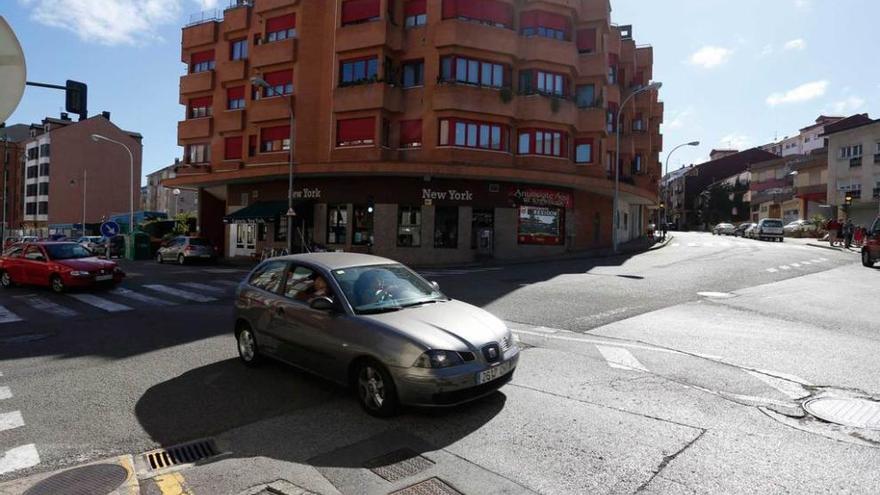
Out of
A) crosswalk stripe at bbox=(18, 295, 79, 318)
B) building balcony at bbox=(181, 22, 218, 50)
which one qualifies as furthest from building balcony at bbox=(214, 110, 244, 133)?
crosswalk stripe at bbox=(18, 295, 79, 318)

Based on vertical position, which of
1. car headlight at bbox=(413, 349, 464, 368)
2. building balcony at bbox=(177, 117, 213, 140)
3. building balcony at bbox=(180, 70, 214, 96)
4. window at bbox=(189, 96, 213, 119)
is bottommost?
car headlight at bbox=(413, 349, 464, 368)

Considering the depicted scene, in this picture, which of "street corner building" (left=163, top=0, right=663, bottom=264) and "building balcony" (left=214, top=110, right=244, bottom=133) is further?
"building balcony" (left=214, top=110, right=244, bottom=133)

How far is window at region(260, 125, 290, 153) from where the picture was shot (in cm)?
2962

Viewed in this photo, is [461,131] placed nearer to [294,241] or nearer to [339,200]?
[339,200]

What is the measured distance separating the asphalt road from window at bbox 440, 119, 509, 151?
1717cm

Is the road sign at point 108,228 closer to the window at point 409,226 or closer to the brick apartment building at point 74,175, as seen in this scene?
the window at point 409,226

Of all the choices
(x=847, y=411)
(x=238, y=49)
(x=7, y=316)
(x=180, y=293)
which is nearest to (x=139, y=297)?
(x=180, y=293)

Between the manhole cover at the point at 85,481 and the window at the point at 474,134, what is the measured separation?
77.0ft

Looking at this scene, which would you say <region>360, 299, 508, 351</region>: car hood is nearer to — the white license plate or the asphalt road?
the white license plate

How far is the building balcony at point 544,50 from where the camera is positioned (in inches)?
1084

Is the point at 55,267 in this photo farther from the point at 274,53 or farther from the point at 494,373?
the point at 274,53

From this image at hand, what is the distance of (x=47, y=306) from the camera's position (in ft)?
39.3

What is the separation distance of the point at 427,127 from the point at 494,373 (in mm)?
22811

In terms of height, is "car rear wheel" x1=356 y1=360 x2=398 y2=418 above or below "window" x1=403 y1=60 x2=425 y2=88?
below
